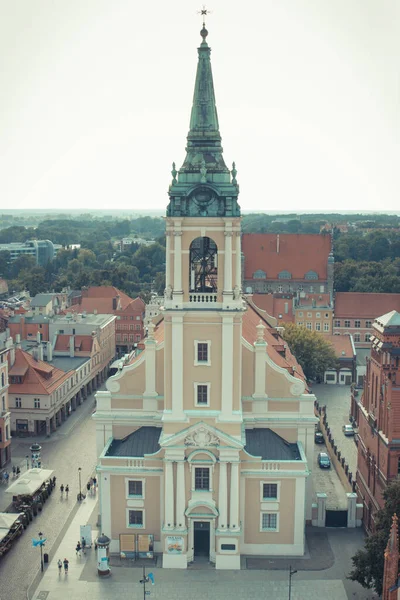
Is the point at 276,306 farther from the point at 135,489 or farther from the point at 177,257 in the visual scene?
the point at 177,257

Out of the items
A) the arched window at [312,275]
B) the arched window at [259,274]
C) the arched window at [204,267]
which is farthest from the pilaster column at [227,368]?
the arched window at [259,274]

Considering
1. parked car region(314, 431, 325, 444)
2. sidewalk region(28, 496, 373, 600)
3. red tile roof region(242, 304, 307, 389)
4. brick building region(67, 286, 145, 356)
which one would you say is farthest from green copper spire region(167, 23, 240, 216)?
brick building region(67, 286, 145, 356)

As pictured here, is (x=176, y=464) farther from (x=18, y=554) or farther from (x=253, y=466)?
(x=18, y=554)

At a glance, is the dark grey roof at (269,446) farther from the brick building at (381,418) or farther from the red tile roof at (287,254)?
the red tile roof at (287,254)

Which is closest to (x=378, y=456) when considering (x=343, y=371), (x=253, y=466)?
(x=253, y=466)

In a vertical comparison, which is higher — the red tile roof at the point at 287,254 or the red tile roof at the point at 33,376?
the red tile roof at the point at 287,254

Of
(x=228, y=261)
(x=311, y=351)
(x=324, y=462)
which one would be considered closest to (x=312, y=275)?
(x=311, y=351)
